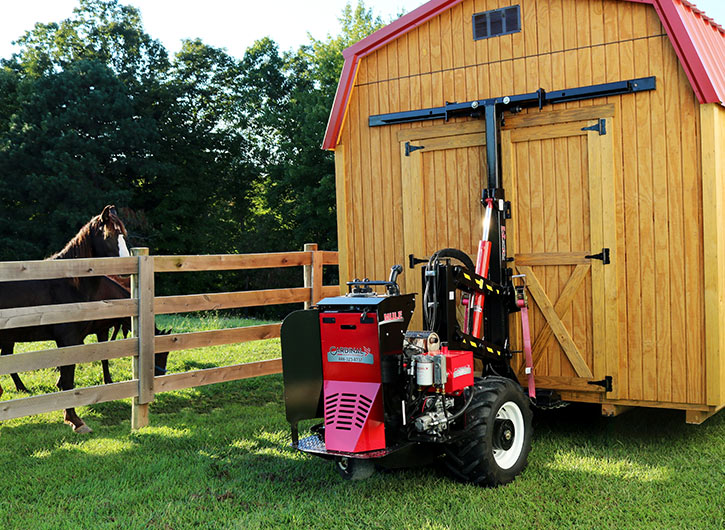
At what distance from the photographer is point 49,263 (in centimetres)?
600

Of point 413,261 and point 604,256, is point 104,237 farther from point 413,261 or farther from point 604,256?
point 604,256

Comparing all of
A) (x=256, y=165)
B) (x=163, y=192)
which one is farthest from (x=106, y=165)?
(x=256, y=165)

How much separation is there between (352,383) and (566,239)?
8.31ft

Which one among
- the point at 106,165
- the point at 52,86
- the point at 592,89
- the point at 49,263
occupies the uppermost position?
the point at 52,86

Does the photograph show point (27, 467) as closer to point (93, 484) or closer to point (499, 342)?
point (93, 484)

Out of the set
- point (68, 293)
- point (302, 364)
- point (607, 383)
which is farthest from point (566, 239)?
point (68, 293)

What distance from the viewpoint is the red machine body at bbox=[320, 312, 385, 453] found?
14.5 ft

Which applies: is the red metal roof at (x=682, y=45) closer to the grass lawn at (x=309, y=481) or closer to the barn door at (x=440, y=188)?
the barn door at (x=440, y=188)

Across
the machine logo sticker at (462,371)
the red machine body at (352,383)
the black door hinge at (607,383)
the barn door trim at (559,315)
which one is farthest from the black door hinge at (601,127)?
the red machine body at (352,383)

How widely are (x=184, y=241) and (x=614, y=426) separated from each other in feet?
83.8

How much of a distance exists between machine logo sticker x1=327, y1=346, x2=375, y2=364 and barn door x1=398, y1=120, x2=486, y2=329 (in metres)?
2.28

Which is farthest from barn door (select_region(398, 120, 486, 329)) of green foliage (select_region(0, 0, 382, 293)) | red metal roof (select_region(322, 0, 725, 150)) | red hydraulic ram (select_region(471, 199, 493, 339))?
green foliage (select_region(0, 0, 382, 293))

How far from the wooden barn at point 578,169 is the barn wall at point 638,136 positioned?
10 mm

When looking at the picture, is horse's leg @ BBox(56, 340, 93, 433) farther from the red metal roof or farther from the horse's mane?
the red metal roof
